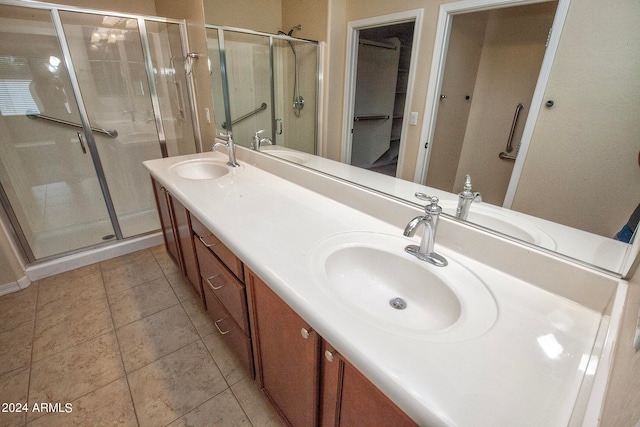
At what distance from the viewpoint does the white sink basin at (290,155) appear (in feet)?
5.10

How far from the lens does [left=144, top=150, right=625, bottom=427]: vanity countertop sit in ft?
1.51

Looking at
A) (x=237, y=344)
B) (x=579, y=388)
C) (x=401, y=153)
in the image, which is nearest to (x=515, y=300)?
(x=579, y=388)

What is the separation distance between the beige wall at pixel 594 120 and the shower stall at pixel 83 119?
252 centimetres

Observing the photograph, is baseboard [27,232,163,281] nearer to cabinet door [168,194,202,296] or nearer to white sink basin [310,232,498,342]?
cabinet door [168,194,202,296]

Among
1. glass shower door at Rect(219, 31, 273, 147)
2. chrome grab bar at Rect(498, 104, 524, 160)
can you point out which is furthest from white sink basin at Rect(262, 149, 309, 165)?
chrome grab bar at Rect(498, 104, 524, 160)

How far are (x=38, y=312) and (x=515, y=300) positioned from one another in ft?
8.23

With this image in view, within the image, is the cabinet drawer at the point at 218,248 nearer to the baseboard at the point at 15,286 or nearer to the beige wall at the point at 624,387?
the beige wall at the point at 624,387

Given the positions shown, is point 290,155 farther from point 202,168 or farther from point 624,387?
point 624,387

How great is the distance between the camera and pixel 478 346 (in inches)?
22.4

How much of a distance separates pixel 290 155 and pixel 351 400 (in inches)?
50.7

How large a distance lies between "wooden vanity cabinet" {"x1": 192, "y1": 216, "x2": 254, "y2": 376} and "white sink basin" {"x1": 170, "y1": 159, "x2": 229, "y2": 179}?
67 cm

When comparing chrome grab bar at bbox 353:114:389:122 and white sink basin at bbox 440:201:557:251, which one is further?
chrome grab bar at bbox 353:114:389:122

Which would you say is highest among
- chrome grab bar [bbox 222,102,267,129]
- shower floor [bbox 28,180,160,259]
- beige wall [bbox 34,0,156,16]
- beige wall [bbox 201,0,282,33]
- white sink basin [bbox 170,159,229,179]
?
beige wall [bbox 34,0,156,16]

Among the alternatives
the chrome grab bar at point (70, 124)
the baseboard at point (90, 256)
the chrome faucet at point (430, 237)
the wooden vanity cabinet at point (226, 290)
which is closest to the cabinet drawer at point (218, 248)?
the wooden vanity cabinet at point (226, 290)
